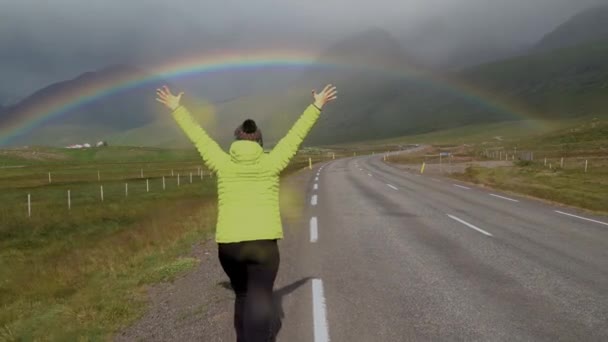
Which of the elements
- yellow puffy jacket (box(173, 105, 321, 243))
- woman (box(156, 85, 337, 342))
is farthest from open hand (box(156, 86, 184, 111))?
yellow puffy jacket (box(173, 105, 321, 243))

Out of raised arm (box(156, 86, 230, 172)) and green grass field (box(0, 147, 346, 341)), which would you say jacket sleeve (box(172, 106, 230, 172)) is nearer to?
raised arm (box(156, 86, 230, 172))

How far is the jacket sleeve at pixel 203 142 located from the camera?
3.90 metres

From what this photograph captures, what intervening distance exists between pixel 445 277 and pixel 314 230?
4.71 meters

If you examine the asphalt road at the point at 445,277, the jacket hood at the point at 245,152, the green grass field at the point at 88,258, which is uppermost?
the jacket hood at the point at 245,152

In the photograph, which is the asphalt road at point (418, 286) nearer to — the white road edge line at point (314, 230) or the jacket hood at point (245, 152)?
the white road edge line at point (314, 230)

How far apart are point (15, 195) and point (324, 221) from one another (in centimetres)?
2584

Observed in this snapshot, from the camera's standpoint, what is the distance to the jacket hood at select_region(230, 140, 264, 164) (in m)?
3.79

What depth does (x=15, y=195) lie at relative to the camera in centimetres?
3034

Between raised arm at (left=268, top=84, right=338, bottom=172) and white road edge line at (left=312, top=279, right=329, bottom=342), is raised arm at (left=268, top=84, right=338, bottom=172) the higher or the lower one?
the higher one

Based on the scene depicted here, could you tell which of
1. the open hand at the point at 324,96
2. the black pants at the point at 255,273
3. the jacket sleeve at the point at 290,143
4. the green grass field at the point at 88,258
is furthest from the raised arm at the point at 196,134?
the green grass field at the point at 88,258

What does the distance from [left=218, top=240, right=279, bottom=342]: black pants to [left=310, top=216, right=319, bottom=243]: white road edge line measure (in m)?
6.13

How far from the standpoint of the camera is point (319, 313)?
218 inches

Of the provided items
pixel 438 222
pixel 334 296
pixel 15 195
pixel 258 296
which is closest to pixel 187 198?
pixel 15 195

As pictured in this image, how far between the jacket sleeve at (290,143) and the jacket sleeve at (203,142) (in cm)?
38
